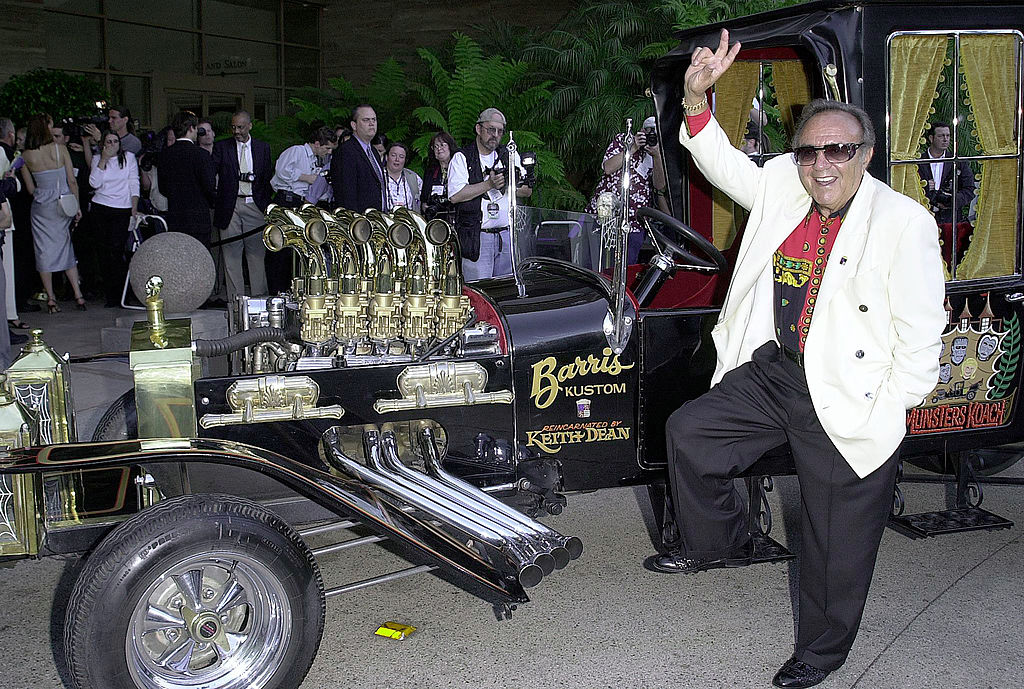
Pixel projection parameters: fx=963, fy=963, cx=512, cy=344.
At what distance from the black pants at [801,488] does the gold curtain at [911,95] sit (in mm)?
1021

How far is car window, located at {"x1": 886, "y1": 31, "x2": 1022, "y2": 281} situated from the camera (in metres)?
3.76

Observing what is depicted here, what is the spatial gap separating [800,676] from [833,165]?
1719mm

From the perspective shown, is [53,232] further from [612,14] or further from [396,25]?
[396,25]

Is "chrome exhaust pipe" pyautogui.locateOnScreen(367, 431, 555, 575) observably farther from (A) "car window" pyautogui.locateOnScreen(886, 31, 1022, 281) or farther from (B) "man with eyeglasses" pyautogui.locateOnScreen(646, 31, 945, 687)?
(A) "car window" pyautogui.locateOnScreen(886, 31, 1022, 281)

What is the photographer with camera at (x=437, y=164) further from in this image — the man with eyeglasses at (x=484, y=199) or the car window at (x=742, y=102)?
the car window at (x=742, y=102)

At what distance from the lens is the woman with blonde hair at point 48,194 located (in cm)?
927

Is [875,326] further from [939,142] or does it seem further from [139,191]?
[139,191]

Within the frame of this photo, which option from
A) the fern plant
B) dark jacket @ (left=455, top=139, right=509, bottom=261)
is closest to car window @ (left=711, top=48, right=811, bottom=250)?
dark jacket @ (left=455, top=139, right=509, bottom=261)

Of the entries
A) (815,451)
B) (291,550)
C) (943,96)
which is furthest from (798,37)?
(291,550)

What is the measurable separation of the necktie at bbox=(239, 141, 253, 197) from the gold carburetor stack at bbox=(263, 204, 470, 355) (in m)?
6.49

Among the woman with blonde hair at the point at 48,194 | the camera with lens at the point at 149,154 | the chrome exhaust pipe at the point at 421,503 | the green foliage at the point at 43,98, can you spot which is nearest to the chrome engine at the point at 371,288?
the chrome exhaust pipe at the point at 421,503

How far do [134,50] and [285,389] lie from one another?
1440cm

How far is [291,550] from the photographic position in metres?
3.02

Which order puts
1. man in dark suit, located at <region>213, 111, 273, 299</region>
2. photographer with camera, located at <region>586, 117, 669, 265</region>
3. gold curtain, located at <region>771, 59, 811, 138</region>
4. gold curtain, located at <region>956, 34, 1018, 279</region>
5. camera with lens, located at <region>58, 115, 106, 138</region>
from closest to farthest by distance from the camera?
gold curtain, located at <region>956, 34, 1018, 279</region>, gold curtain, located at <region>771, 59, 811, 138</region>, photographer with camera, located at <region>586, 117, 669, 265</region>, man in dark suit, located at <region>213, 111, 273, 299</region>, camera with lens, located at <region>58, 115, 106, 138</region>
